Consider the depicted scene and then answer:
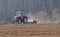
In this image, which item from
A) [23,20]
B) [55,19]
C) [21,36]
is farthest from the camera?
[55,19]

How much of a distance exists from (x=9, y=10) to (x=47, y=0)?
529 cm

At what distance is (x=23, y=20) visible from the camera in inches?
768

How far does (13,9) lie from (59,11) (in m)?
6.12

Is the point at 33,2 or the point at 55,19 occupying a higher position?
the point at 33,2

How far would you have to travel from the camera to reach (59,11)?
82.6 feet

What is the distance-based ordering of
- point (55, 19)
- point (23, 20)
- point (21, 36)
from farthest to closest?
point (55, 19) → point (23, 20) → point (21, 36)

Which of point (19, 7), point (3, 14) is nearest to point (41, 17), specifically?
point (19, 7)

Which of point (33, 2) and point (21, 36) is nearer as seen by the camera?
point (21, 36)

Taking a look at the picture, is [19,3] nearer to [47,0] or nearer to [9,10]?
[9,10]

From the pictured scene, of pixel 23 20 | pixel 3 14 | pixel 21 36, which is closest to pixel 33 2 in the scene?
pixel 3 14

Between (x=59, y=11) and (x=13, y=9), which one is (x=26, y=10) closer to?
(x=13, y=9)

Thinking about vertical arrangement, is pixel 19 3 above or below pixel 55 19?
above

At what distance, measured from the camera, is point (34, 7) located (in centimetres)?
2517

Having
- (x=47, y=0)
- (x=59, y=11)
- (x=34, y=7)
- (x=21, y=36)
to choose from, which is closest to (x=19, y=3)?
(x=34, y=7)
